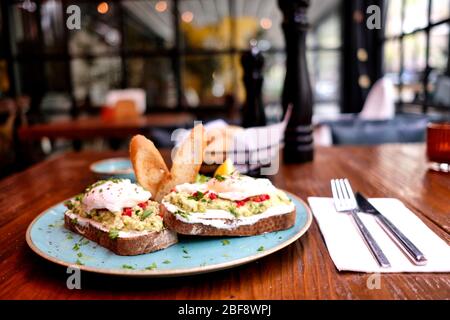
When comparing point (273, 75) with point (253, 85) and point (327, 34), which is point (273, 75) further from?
point (253, 85)

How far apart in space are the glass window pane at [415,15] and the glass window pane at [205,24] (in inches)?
112

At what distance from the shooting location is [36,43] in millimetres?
6719

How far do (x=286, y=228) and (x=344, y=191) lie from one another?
0.35 metres

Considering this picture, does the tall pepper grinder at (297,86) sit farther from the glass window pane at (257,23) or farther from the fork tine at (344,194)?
the glass window pane at (257,23)

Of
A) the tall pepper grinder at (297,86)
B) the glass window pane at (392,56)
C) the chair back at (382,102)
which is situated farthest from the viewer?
the glass window pane at (392,56)

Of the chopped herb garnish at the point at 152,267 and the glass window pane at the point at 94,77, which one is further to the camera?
the glass window pane at the point at 94,77

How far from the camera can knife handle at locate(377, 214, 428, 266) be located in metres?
0.74

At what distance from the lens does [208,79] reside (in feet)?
22.1

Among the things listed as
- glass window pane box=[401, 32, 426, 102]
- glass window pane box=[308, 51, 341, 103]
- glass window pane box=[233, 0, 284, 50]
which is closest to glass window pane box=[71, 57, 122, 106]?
glass window pane box=[233, 0, 284, 50]

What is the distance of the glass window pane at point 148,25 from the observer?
21.6 feet

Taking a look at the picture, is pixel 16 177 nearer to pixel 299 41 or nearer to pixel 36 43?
pixel 299 41

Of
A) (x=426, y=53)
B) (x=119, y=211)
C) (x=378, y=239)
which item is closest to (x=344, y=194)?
(x=378, y=239)

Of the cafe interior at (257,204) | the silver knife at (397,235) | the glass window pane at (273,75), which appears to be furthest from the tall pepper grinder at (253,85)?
the glass window pane at (273,75)
